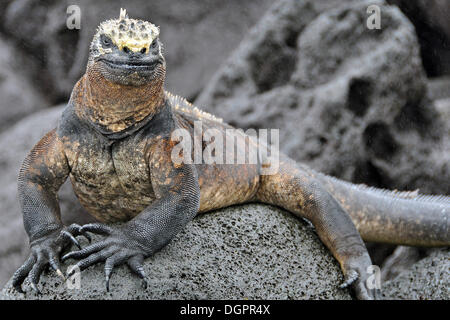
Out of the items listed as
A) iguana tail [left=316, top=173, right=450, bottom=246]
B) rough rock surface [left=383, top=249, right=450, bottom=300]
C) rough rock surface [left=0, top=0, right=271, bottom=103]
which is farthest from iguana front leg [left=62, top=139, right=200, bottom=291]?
rough rock surface [left=0, top=0, right=271, bottom=103]

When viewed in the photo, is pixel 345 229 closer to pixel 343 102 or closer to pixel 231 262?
pixel 231 262

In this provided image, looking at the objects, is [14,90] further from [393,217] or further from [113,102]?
[393,217]

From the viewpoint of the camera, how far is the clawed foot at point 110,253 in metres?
3.12

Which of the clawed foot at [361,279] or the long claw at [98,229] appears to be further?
the clawed foot at [361,279]

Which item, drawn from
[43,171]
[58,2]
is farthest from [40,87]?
[43,171]

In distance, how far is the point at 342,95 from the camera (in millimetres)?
6402

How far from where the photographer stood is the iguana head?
3031mm

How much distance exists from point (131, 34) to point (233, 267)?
1762mm

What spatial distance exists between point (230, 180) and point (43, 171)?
145cm

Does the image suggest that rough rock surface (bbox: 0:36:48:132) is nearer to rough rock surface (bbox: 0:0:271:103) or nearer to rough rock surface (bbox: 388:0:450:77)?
rough rock surface (bbox: 0:0:271:103)

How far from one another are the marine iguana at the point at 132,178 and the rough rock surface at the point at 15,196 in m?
2.30
